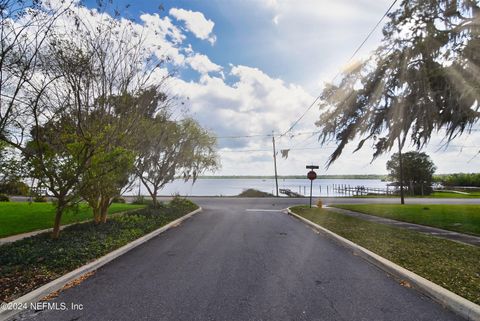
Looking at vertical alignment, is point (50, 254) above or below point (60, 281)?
above

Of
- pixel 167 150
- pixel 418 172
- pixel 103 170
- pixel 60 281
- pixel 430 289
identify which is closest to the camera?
pixel 430 289

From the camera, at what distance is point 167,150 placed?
1800 centimetres

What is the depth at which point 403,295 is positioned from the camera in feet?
15.6

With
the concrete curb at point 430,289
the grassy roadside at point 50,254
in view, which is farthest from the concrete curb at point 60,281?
the concrete curb at point 430,289

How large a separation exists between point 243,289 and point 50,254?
448 centimetres

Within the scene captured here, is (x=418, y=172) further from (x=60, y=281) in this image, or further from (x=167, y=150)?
(x=60, y=281)

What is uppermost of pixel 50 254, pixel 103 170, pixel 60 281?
pixel 103 170

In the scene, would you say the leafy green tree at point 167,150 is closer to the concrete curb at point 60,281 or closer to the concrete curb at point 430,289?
the concrete curb at point 60,281

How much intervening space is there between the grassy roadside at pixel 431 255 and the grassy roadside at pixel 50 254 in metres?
6.82

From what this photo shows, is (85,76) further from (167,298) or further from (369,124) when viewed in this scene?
(369,124)

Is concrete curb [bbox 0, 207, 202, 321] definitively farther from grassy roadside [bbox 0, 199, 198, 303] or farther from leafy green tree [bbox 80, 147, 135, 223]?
leafy green tree [bbox 80, 147, 135, 223]

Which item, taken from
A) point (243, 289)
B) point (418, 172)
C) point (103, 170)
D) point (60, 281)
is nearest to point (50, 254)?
point (60, 281)

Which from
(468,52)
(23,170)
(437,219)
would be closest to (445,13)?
(468,52)

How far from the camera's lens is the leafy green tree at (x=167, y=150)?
623 inches
